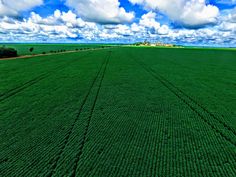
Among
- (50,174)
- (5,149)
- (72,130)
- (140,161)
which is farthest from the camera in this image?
(72,130)

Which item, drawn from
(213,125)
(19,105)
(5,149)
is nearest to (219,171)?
(213,125)

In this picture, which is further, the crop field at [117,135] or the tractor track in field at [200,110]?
the tractor track in field at [200,110]

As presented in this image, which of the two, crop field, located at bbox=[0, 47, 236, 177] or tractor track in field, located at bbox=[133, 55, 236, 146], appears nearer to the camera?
crop field, located at bbox=[0, 47, 236, 177]

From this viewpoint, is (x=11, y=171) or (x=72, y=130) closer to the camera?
(x=11, y=171)

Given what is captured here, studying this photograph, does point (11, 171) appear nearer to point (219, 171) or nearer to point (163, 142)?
point (163, 142)

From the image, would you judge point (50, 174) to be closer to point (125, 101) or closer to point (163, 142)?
point (163, 142)

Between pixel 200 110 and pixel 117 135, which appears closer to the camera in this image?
pixel 117 135

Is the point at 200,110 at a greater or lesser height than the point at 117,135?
lesser

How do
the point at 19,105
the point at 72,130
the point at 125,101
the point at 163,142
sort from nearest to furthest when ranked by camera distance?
the point at 163,142 < the point at 72,130 < the point at 19,105 < the point at 125,101

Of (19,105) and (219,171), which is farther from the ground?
(219,171)
